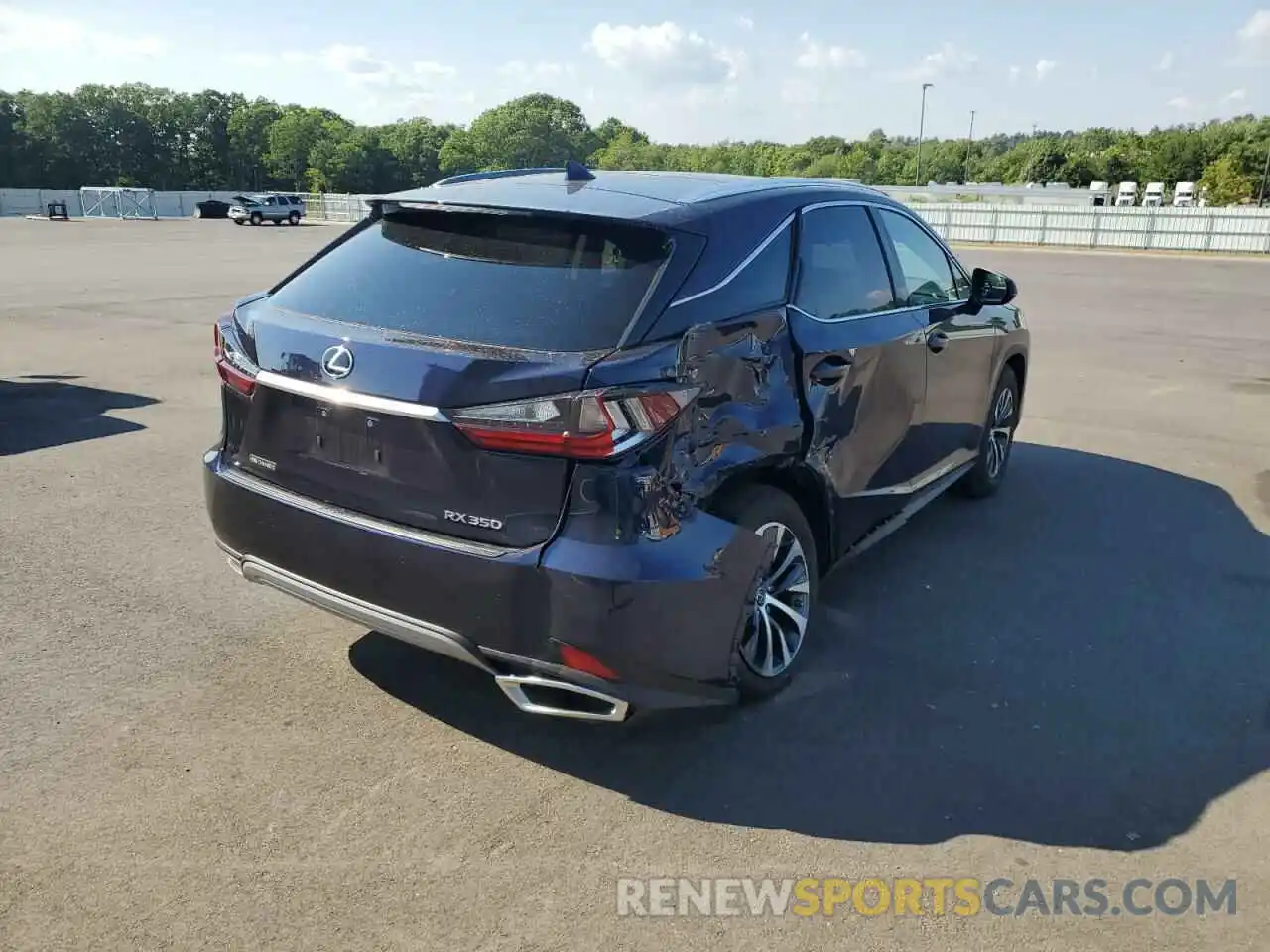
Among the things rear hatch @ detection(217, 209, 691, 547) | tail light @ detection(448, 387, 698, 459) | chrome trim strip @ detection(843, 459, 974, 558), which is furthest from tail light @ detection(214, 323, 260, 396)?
chrome trim strip @ detection(843, 459, 974, 558)

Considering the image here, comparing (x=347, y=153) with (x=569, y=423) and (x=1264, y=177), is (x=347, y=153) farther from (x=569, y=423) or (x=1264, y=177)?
(x=569, y=423)

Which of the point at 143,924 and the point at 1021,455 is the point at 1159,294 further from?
the point at 143,924

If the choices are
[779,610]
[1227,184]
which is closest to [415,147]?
[1227,184]

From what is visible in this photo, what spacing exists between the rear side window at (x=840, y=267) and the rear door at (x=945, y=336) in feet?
0.66

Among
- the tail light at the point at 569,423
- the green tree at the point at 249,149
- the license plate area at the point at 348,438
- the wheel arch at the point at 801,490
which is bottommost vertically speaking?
the wheel arch at the point at 801,490


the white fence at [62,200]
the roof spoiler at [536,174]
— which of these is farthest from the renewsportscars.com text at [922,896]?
the white fence at [62,200]

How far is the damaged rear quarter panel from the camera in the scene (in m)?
2.80

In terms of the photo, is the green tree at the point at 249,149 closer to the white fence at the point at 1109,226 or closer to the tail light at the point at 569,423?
the white fence at the point at 1109,226

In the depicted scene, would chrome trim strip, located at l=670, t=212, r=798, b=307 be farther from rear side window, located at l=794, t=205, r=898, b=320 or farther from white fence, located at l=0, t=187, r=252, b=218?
white fence, located at l=0, t=187, r=252, b=218

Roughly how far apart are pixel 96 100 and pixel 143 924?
12879cm

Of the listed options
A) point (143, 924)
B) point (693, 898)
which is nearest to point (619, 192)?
point (693, 898)

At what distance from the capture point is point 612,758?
328cm

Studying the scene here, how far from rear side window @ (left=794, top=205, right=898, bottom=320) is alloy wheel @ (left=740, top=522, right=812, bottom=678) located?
2.90ft

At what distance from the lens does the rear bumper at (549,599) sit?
111 inches
